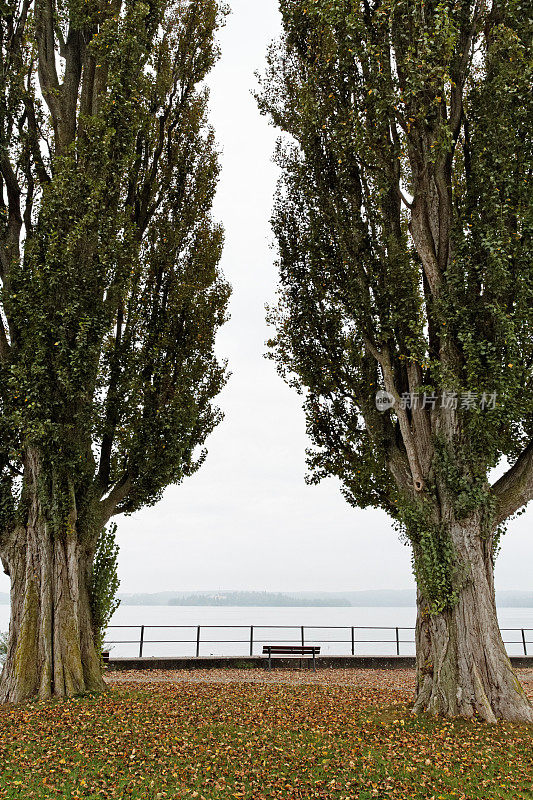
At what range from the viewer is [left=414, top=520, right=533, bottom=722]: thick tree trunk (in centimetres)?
859

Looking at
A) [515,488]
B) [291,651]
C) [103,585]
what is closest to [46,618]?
[103,585]

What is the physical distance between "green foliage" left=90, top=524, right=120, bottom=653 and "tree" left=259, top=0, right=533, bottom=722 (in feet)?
16.4

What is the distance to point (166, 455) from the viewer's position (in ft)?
37.6

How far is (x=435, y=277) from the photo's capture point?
10117 mm

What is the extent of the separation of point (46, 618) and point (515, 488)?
312 inches

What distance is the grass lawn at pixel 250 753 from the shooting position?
5.83 meters

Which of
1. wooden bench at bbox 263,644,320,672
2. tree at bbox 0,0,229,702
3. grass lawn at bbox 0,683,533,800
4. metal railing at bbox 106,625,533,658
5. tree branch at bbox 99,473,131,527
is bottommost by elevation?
grass lawn at bbox 0,683,533,800

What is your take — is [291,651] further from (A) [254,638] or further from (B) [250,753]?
(B) [250,753]

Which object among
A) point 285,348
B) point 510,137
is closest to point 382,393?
point 285,348

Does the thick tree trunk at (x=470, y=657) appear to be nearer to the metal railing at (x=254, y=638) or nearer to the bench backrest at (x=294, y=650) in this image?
the bench backrest at (x=294, y=650)

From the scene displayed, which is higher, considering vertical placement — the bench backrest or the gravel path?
the bench backrest

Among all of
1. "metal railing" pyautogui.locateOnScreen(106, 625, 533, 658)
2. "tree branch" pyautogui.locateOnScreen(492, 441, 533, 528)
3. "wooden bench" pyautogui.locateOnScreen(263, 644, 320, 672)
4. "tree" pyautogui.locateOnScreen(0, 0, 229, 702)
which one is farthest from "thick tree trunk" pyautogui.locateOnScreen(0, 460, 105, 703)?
"tree branch" pyautogui.locateOnScreen(492, 441, 533, 528)

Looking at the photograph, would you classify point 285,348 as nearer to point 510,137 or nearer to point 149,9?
point 510,137

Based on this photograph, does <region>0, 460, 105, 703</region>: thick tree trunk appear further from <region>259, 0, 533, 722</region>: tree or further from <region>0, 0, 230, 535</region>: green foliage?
<region>259, 0, 533, 722</region>: tree
